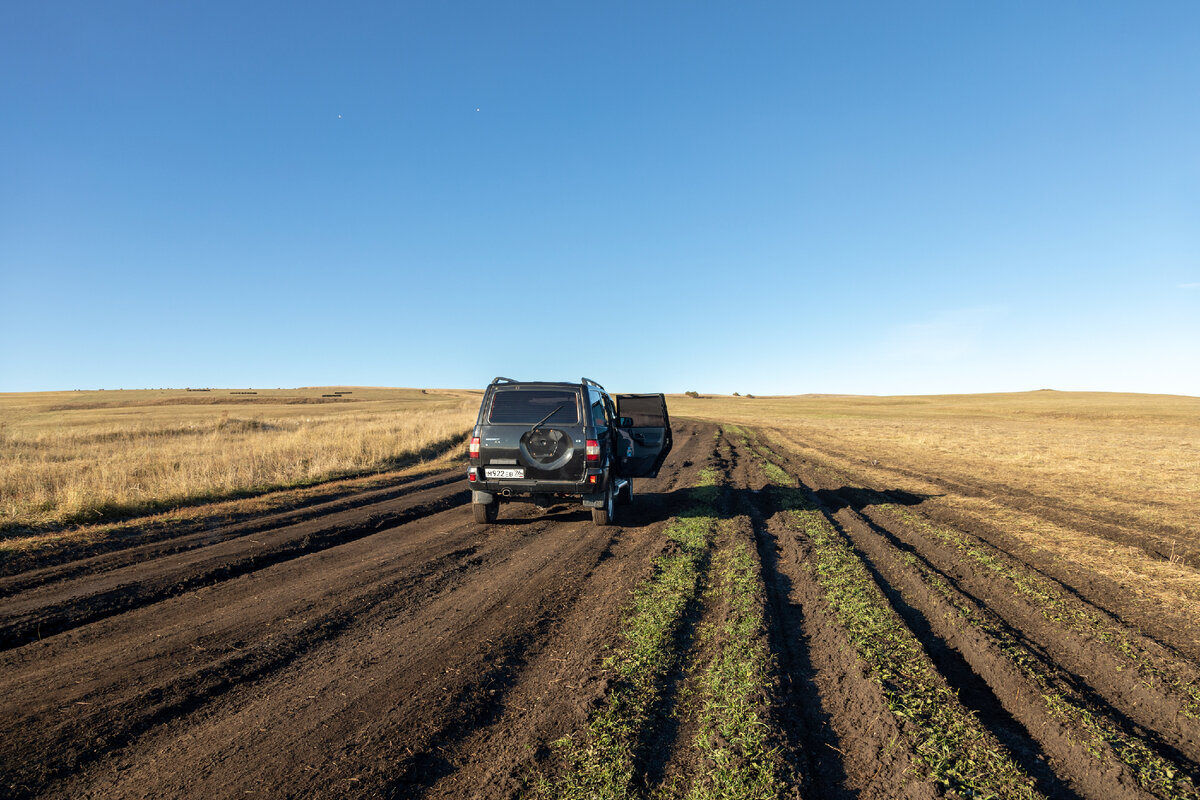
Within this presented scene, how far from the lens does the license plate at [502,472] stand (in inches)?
338

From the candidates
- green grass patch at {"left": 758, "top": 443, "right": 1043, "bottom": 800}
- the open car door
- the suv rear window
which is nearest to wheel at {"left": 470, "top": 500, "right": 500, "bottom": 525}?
the suv rear window

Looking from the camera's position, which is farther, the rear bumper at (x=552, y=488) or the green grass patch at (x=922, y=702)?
the rear bumper at (x=552, y=488)

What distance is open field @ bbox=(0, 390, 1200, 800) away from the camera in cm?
293

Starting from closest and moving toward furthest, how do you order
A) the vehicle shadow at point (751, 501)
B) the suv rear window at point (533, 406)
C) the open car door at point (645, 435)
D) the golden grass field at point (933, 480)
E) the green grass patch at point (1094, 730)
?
the green grass patch at point (1094, 730) → the golden grass field at point (933, 480) → the suv rear window at point (533, 406) → the vehicle shadow at point (751, 501) → the open car door at point (645, 435)

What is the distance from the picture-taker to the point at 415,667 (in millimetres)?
4125

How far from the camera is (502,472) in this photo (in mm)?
8641

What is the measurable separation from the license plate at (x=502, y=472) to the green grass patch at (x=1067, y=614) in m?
6.18

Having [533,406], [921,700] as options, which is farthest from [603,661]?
[533,406]

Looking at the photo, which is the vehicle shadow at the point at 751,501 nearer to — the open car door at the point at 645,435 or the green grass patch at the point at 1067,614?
the open car door at the point at 645,435

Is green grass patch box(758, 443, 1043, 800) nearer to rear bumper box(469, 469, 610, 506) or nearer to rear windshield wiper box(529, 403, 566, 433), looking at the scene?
rear bumper box(469, 469, 610, 506)

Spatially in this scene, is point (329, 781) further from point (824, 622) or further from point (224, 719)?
point (824, 622)

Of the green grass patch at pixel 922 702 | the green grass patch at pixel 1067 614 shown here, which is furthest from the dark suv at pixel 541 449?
the green grass patch at pixel 1067 614

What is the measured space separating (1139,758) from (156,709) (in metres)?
5.67

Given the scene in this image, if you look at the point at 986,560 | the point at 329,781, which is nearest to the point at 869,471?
the point at 986,560
